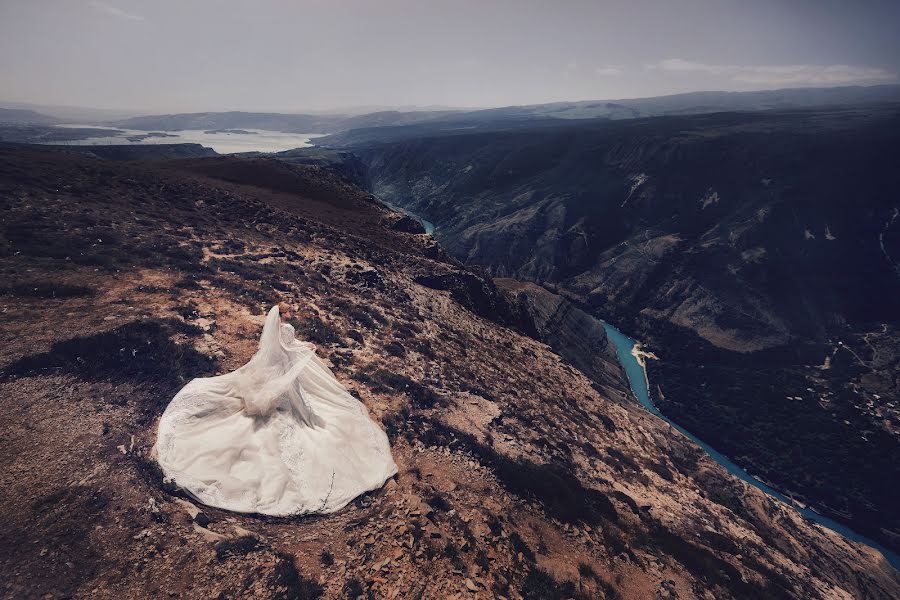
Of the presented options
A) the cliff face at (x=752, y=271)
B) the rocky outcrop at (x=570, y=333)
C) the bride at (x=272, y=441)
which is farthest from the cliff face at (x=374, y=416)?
the cliff face at (x=752, y=271)

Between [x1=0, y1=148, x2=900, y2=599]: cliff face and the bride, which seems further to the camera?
the bride

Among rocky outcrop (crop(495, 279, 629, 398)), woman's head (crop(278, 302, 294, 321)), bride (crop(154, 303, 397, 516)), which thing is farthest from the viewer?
rocky outcrop (crop(495, 279, 629, 398))

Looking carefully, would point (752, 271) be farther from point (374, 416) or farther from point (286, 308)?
point (286, 308)

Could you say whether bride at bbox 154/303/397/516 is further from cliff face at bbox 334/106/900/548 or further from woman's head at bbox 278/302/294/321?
cliff face at bbox 334/106/900/548

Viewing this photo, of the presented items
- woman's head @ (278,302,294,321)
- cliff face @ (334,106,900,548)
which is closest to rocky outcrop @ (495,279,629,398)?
cliff face @ (334,106,900,548)

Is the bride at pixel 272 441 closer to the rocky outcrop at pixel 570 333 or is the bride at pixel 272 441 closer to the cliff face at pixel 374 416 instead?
the cliff face at pixel 374 416

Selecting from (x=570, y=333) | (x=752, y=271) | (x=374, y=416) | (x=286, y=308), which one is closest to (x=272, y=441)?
(x=374, y=416)

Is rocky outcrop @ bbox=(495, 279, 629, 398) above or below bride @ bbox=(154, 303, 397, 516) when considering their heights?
below
